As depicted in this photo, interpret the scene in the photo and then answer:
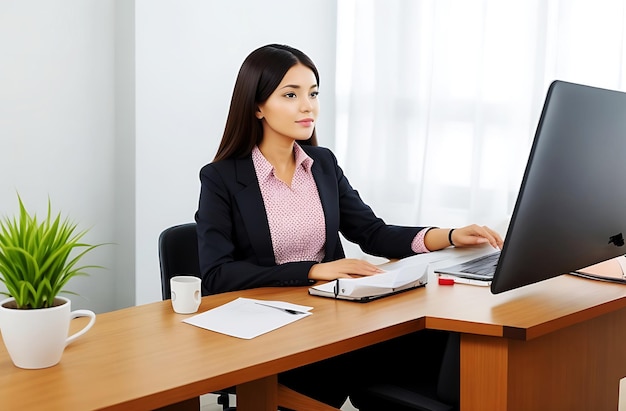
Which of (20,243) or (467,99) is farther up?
(467,99)

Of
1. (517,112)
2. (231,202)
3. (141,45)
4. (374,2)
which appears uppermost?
(374,2)

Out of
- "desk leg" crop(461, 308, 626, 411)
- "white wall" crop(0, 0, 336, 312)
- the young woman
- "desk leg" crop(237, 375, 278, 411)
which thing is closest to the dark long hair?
the young woman

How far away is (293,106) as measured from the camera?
7.37ft

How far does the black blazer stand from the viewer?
2.00 meters

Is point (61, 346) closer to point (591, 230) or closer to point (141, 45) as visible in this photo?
point (591, 230)

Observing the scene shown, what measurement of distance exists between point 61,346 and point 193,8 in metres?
2.71

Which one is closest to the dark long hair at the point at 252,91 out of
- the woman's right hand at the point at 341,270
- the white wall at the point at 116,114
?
the woman's right hand at the point at 341,270

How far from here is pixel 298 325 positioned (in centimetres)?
158

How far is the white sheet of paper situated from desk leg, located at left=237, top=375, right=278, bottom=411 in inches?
4.8

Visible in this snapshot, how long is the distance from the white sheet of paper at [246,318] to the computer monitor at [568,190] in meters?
0.43

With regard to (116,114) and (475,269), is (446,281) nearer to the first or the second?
(475,269)

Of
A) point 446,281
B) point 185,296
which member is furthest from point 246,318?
point 446,281

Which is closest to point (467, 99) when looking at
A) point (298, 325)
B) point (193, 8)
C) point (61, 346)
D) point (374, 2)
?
point (374, 2)

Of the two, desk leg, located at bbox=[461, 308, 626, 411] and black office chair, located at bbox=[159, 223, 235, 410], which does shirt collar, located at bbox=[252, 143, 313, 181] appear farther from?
desk leg, located at bbox=[461, 308, 626, 411]
